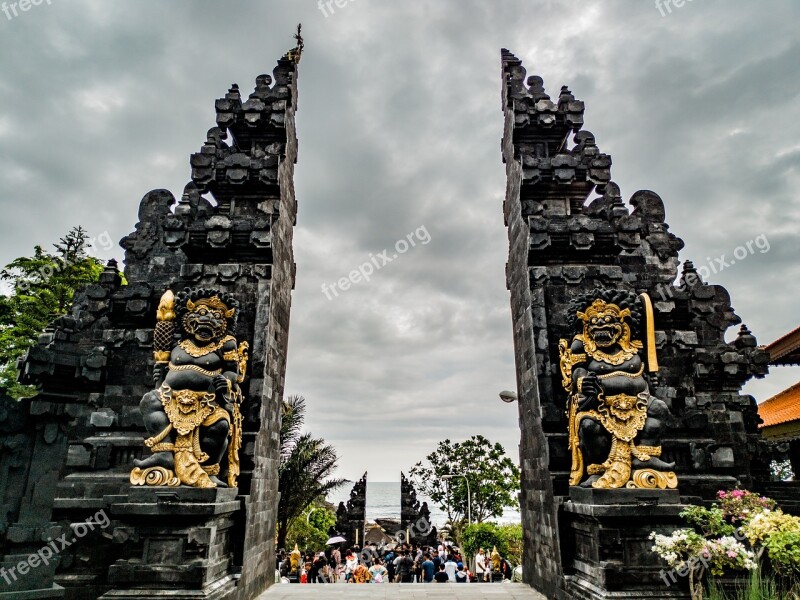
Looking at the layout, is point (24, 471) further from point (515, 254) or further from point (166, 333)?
point (515, 254)

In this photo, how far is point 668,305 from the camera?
9922mm

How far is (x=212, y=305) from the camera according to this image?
24.0ft

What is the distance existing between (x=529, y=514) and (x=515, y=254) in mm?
5166

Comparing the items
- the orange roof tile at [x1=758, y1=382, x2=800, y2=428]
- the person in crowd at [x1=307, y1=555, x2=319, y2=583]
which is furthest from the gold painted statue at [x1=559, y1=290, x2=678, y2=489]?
the orange roof tile at [x1=758, y1=382, x2=800, y2=428]

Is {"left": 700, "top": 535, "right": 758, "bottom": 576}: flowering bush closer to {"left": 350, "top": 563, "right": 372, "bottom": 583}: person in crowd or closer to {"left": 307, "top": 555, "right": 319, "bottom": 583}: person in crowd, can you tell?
{"left": 350, "top": 563, "right": 372, "bottom": 583}: person in crowd

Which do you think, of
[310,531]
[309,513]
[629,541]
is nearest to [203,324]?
[629,541]

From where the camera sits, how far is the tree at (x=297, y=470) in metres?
20.5

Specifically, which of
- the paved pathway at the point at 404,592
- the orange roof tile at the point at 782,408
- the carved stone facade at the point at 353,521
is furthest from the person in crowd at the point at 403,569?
the orange roof tile at the point at 782,408

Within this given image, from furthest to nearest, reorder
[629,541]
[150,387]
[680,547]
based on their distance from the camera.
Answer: [150,387], [629,541], [680,547]

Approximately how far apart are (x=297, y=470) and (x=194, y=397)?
49.8 ft

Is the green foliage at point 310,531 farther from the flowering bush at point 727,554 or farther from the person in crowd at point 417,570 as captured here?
the flowering bush at point 727,554

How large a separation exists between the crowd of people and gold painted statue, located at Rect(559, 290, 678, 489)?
7.49 m

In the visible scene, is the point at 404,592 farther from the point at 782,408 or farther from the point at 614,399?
the point at 782,408

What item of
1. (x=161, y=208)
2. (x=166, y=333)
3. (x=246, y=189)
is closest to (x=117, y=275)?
(x=161, y=208)
